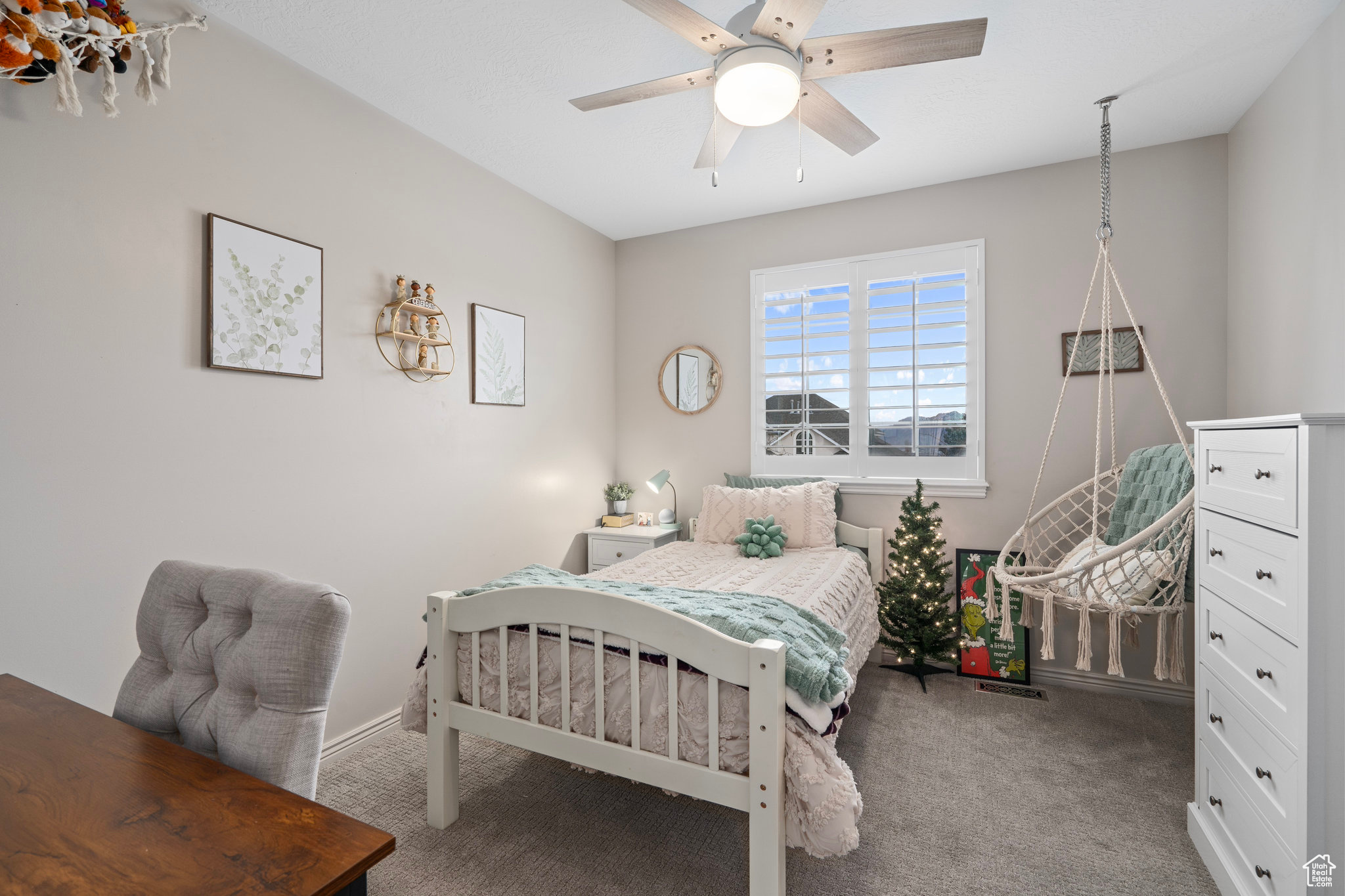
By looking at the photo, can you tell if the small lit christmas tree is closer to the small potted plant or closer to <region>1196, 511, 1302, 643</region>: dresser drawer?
<region>1196, 511, 1302, 643</region>: dresser drawer

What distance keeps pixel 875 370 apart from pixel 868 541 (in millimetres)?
968

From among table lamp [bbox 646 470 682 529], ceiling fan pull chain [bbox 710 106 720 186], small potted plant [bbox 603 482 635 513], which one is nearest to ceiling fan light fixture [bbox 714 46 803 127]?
ceiling fan pull chain [bbox 710 106 720 186]

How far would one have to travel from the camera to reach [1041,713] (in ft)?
9.14

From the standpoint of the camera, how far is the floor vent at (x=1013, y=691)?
2980 mm

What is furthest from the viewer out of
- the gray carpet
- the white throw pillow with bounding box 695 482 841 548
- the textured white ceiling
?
the white throw pillow with bounding box 695 482 841 548

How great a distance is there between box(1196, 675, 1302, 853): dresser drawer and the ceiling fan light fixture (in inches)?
80.9

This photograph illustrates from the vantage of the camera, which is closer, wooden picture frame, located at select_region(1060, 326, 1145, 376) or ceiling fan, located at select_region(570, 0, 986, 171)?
ceiling fan, located at select_region(570, 0, 986, 171)

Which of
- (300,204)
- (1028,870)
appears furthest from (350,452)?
(1028,870)

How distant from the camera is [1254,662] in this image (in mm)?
1539

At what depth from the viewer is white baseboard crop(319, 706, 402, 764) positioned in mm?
2357

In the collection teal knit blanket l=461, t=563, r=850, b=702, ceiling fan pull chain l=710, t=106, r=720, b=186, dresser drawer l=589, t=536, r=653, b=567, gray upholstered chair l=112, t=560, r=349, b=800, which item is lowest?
dresser drawer l=589, t=536, r=653, b=567

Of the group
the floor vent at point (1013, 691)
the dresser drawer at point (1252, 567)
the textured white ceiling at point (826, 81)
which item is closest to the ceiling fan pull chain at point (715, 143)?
the textured white ceiling at point (826, 81)

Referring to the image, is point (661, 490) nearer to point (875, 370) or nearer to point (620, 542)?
point (620, 542)

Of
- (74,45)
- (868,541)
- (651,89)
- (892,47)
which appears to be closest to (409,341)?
(74,45)
